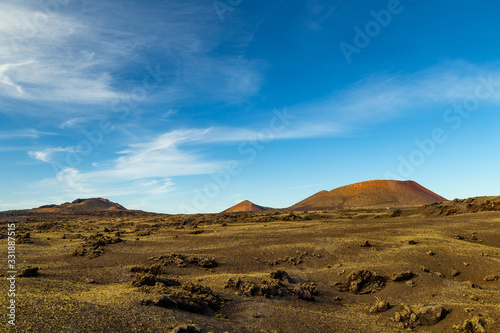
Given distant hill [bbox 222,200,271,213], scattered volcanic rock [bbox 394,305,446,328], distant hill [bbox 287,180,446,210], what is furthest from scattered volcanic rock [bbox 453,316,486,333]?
distant hill [bbox 222,200,271,213]

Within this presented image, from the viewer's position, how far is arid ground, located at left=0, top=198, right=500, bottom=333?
8305mm

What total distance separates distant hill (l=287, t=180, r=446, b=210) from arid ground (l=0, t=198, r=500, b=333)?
79.9 metres

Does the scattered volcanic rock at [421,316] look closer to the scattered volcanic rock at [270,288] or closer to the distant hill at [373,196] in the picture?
the scattered volcanic rock at [270,288]

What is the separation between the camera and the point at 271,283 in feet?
40.9

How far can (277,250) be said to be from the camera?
19391mm

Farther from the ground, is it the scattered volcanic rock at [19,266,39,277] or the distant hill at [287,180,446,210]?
the distant hill at [287,180,446,210]

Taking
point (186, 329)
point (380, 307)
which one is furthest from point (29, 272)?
point (380, 307)

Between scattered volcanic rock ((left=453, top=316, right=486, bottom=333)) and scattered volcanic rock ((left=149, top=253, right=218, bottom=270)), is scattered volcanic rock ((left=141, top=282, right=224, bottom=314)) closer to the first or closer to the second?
scattered volcanic rock ((left=149, top=253, right=218, bottom=270))

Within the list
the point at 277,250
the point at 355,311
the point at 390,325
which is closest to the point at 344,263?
the point at 277,250

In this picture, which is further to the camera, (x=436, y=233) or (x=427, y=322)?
(x=436, y=233)

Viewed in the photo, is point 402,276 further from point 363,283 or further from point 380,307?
point 380,307

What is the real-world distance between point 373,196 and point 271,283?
104 meters

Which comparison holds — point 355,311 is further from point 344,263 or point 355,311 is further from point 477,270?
point 477,270

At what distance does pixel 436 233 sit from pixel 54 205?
109 m
